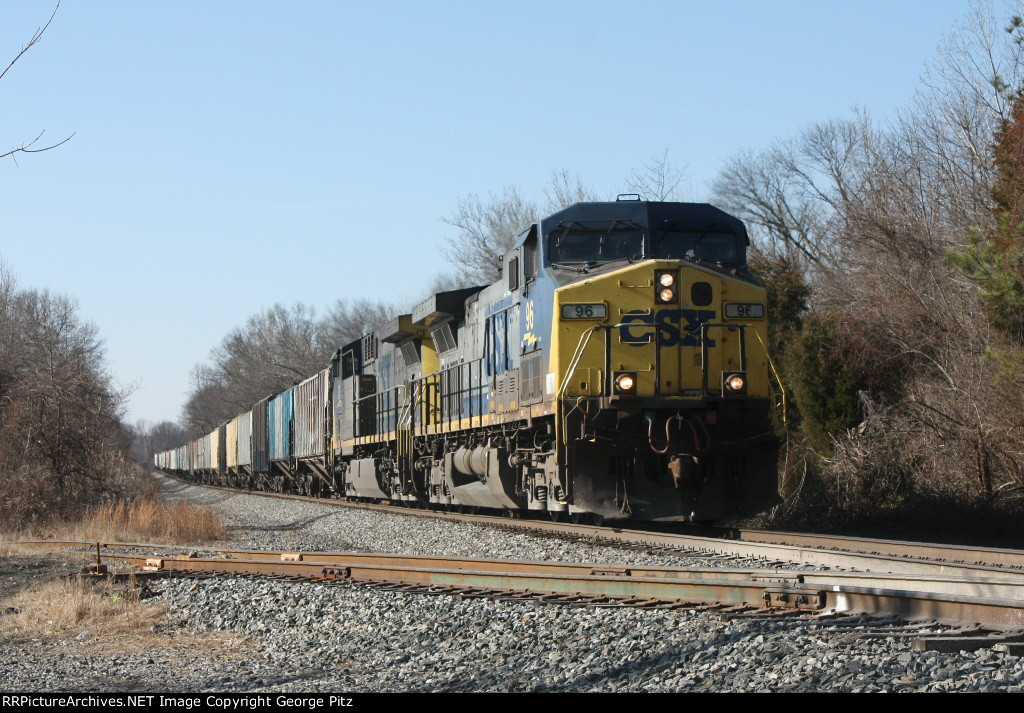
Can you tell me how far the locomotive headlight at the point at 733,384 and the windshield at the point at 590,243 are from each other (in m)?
1.72

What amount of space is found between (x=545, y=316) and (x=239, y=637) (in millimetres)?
5277

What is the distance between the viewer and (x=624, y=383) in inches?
398

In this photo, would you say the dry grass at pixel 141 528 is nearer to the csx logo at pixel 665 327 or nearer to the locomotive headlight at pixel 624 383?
the locomotive headlight at pixel 624 383

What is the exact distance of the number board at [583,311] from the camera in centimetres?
1034

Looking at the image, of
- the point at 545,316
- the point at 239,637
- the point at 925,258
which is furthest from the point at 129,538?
the point at 925,258

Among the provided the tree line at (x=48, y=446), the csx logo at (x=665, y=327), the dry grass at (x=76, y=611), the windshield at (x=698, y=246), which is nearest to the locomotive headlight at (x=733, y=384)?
the csx logo at (x=665, y=327)

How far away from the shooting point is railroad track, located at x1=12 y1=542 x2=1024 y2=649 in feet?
16.4

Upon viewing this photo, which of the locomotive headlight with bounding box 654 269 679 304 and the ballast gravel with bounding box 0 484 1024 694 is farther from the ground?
the locomotive headlight with bounding box 654 269 679 304

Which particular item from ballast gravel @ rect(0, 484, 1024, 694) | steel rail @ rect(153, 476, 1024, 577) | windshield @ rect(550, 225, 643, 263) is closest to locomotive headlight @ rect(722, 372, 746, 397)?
steel rail @ rect(153, 476, 1024, 577)

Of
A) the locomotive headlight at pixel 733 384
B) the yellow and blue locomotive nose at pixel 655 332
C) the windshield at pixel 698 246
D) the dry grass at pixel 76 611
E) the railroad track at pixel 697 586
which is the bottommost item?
the dry grass at pixel 76 611

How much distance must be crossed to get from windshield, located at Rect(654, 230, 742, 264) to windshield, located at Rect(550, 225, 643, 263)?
33 cm

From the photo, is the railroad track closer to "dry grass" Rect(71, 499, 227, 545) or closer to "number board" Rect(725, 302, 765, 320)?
"number board" Rect(725, 302, 765, 320)

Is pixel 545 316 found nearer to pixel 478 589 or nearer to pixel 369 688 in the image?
pixel 478 589

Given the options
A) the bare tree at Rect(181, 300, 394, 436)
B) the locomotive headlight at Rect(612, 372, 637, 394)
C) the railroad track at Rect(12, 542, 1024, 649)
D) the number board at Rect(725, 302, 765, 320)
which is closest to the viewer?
the railroad track at Rect(12, 542, 1024, 649)
